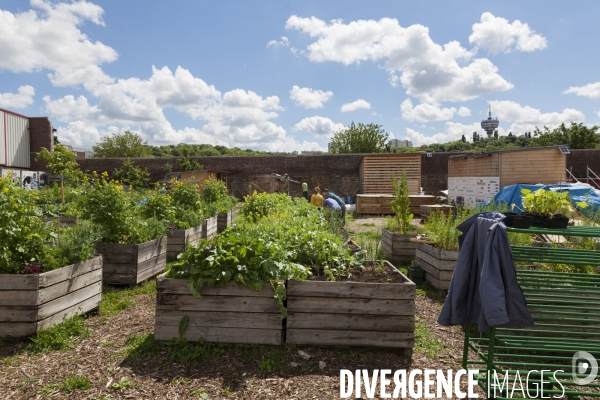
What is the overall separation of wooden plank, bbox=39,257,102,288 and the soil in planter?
2659 millimetres

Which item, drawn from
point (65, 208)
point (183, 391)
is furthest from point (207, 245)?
point (65, 208)

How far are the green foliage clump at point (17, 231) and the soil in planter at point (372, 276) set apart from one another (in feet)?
9.89

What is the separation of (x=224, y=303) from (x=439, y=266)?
11.5ft

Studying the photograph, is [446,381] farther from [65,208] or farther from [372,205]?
[372,205]

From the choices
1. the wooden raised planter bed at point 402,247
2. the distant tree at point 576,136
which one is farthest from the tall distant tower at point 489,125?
the wooden raised planter bed at point 402,247

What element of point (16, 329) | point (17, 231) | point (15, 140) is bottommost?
point (16, 329)

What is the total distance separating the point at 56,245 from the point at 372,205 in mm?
15376

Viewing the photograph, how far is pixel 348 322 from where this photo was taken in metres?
3.70

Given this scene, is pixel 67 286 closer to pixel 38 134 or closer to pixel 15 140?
pixel 15 140

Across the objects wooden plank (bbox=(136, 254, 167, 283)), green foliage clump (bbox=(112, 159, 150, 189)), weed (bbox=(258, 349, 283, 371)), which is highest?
green foliage clump (bbox=(112, 159, 150, 189))

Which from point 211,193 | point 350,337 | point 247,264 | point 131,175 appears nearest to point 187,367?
point 247,264

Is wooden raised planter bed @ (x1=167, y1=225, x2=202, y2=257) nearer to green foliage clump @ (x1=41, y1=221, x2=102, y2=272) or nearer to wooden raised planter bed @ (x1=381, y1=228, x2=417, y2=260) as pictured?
green foliage clump @ (x1=41, y1=221, x2=102, y2=272)

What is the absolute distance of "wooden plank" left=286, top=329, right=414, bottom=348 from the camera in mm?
3691

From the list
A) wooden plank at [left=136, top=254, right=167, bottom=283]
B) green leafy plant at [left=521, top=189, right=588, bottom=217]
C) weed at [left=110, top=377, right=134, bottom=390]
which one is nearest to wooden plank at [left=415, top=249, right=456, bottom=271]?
green leafy plant at [left=521, top=189, right=588, bottom=217]
